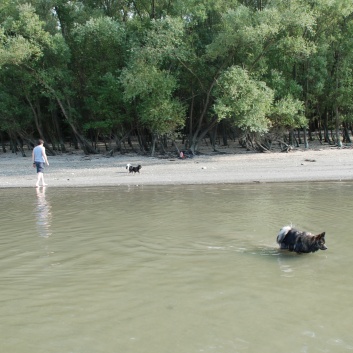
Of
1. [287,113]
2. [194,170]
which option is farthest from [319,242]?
[287,113]

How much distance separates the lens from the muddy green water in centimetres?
458

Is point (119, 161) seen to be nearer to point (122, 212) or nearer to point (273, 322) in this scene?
point (122, 212)

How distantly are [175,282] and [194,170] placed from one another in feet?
50.0

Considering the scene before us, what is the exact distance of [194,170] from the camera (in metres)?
21.3

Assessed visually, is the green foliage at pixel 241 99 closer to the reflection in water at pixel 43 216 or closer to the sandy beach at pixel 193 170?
the sandy beach at pixel 193 170

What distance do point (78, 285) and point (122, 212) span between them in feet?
18.4

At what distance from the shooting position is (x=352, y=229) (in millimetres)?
8852

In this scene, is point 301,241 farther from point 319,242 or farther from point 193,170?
point 193,170

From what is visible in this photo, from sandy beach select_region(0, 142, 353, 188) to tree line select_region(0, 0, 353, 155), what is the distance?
2.14 m

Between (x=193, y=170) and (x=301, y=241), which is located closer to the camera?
(x=301, y=241)

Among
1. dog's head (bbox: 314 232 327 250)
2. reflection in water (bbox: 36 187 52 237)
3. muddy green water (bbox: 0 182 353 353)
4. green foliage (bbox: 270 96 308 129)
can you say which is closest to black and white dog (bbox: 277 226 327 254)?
dog's head (bbox: 314 232 327 250)

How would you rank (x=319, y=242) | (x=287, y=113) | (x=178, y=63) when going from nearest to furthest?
(x=319, y=242) < (x=287, y=113) < (x=178, y=63)

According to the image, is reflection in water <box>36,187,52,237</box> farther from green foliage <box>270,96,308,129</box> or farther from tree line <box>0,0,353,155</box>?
green foliage <box>270,96,308,129</box>

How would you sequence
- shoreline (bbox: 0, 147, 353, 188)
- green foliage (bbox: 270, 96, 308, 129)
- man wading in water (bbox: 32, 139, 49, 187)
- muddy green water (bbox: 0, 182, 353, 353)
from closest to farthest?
muddy green water (bbox: 0, 182, 353, 353) → man wading in water (bbox: 32, 139, 49, 187) → shoreline (bbox: 0, 147, 353, 188) → green foliage (bbox: 270, 96, 308, 129)
